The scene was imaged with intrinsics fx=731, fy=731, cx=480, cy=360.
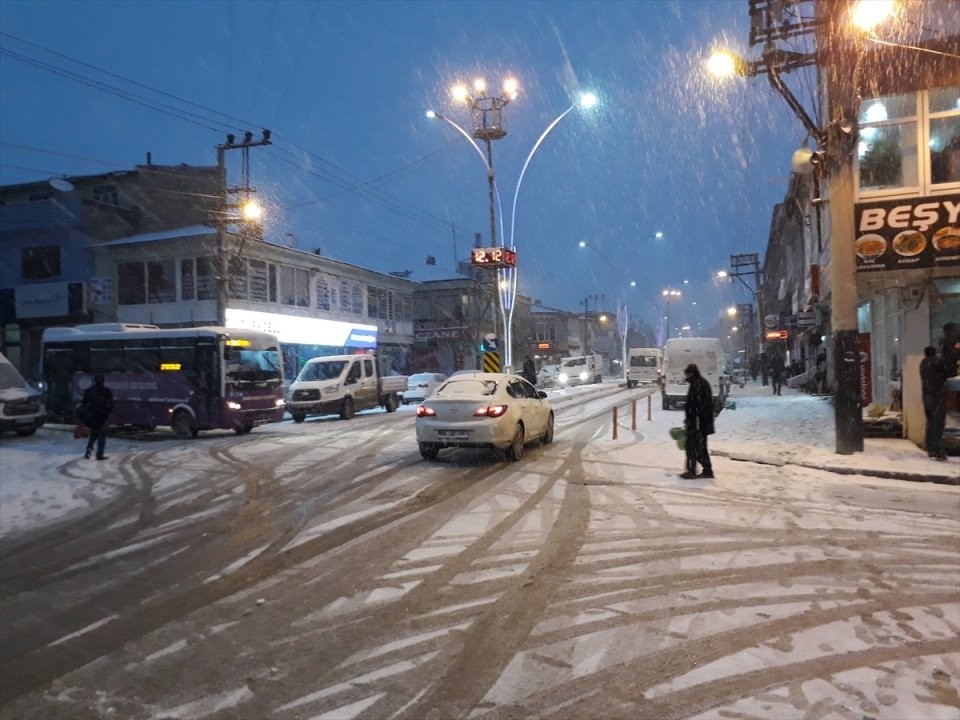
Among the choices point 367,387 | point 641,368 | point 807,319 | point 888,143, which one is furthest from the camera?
point 641,368

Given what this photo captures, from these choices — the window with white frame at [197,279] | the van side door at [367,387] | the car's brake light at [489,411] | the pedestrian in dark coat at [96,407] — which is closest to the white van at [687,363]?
the van side door at [367,387]

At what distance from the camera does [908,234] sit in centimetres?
1304

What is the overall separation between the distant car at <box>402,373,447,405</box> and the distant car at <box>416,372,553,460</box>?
1800cm

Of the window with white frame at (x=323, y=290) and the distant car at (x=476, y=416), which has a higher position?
the window with white frame at (x=323, y=290)

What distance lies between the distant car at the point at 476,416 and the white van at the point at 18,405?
12872 mm

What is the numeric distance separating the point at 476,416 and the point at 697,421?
12.2 ft

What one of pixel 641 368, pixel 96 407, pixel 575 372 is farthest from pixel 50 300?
pixel 641 368

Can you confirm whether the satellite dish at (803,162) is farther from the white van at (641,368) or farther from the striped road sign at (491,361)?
the white van at (641,368)

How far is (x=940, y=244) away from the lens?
12836 millimetres

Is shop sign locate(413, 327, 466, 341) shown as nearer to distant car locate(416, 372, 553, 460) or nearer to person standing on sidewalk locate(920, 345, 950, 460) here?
distant car locate(416, 372, 553, 460)

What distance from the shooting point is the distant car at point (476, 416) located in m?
12.5

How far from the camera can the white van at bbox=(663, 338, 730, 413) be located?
25.1 metres

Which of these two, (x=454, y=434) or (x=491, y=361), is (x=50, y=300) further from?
(x=454, y=434)

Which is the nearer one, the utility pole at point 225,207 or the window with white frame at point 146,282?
the utility pole at point 225,207
